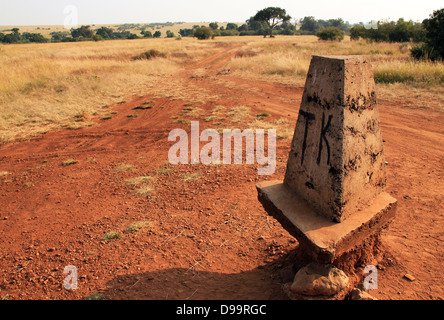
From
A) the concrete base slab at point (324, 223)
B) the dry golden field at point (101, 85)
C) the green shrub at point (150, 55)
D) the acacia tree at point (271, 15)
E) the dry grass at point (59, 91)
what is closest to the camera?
the concrete base slab at point (324, 223)

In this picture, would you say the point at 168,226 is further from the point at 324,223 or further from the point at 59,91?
the point at 59,91

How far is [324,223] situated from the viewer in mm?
2354

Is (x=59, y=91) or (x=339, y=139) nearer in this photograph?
(x=339, y=139)

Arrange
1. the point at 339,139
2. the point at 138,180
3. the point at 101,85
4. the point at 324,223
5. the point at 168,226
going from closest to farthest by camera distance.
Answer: the point at 339,139, the point at 324,223, the point at 168,226, the point at 138,180, the point at 101,85

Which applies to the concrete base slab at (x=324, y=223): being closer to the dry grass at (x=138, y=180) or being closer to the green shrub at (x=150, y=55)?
the dry grass at (x=138, y=180)

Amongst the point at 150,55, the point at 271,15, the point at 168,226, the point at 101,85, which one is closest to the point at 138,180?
the point at 168,226

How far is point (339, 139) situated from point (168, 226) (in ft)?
8.04

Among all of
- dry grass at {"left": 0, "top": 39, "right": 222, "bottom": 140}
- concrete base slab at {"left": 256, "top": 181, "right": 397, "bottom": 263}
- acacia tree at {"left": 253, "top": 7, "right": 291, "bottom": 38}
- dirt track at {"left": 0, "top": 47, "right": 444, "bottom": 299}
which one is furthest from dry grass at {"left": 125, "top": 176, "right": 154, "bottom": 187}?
acacia tree at {"left": 253, "top": 7, "right": 291, "bottom": 38}

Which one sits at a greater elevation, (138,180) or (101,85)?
(101,85)

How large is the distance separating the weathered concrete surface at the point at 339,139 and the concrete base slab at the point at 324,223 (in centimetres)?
7

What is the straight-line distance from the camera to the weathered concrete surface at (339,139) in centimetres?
222

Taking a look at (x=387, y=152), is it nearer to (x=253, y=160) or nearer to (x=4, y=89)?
(x=253, y=160)

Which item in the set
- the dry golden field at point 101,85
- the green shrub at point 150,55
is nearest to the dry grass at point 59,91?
the dry golden field at point 101,85

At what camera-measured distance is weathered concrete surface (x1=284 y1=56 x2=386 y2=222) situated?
7.30 ft
